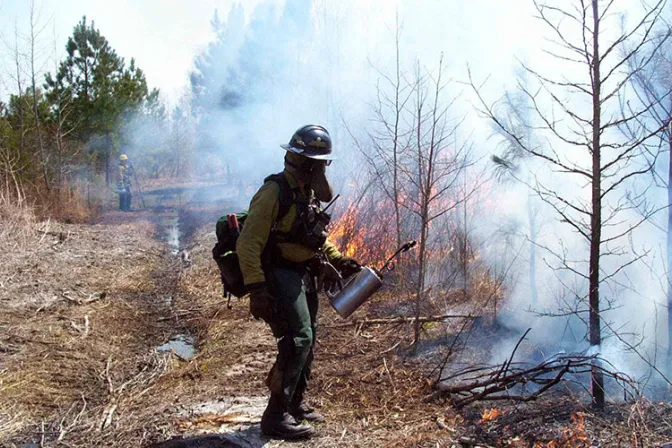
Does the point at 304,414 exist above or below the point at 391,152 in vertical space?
below

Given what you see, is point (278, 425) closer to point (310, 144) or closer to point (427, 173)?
point (310, 144)

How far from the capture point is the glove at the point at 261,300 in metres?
3.20

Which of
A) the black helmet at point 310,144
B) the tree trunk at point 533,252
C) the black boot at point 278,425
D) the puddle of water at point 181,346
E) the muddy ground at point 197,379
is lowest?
the puddle of water at point 181,346

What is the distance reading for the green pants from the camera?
3.30 meters

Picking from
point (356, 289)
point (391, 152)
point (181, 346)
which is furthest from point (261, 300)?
point (391, 152)

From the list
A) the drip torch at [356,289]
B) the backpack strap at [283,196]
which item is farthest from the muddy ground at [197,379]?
the backpack strap at [283,196]

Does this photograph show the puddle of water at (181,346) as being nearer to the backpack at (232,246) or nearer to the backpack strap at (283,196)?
the backpack at (232,246)

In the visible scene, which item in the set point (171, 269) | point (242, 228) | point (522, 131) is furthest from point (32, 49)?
point (242, 228)

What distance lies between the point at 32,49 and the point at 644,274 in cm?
1750

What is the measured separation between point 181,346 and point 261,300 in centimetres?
364

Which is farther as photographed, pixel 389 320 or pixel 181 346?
pixel 181 346

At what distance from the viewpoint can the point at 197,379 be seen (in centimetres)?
497

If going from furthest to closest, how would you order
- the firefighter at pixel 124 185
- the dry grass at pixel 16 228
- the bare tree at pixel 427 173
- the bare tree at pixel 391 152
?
the firefighter at pixel 124 185
the dry grass at pixel 16 228
the bare tree at pixel 391 152
the bare tree at pixel 427 173

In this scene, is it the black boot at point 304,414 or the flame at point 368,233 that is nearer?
the black boot at point 304,414
